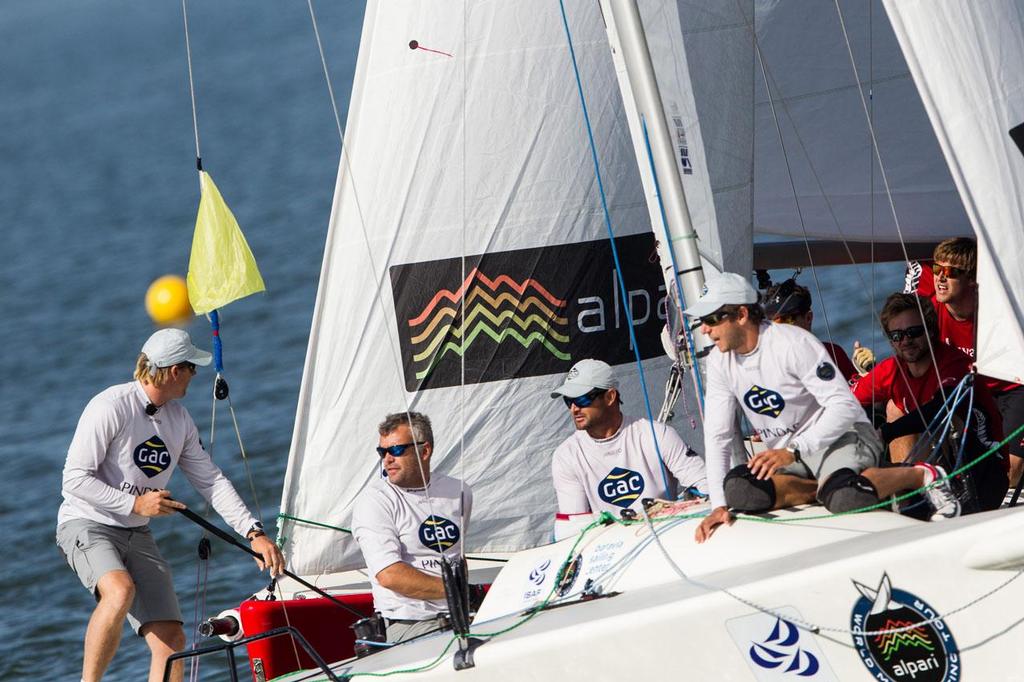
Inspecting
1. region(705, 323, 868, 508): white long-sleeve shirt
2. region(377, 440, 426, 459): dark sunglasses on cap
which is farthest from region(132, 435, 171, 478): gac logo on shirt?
region(705, 323, 868, 508): white long-sleeve shirt

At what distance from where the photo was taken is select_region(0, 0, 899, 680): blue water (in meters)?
13.3

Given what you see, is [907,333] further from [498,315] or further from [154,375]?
[154,375]

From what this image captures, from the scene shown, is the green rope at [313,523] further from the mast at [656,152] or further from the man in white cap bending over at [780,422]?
the man in white cap bending over at [780,422]

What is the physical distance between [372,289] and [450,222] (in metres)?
0.47

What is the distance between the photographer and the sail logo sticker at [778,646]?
4.92 m

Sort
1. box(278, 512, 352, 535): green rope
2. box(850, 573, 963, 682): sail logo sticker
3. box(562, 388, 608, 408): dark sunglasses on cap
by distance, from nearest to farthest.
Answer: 1. box(850, 573, 963, 682): sail logo sticker
2. box(562, 388, 608, 408): dark sunglasses on cap
3. box(278, 512, 352, 535): green rope

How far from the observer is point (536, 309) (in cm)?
757

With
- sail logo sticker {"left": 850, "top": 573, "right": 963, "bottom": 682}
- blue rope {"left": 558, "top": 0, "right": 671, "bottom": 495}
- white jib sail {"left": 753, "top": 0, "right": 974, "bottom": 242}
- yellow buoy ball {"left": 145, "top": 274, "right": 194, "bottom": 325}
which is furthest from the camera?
white jib sail {"left": 753, "top": 0, "right": 974, "bottom": 242}

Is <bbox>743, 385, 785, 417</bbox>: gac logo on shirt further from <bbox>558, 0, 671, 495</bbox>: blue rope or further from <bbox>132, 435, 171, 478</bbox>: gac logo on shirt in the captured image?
<bbox>132, 435, 171, 478</bbox>: gac logo on shirt

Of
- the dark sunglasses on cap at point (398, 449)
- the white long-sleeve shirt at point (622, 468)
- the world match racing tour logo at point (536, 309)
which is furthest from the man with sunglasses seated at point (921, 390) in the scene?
the dark sunglasses on cap at point (398, 449)

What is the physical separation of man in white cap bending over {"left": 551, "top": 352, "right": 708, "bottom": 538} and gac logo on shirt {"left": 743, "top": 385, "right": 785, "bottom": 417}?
92cm

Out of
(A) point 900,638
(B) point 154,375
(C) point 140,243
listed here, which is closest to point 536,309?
(B) point 154,375

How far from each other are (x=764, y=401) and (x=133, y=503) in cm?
253

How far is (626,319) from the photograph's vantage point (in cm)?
760
